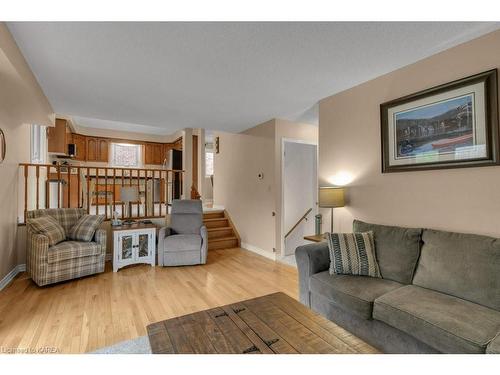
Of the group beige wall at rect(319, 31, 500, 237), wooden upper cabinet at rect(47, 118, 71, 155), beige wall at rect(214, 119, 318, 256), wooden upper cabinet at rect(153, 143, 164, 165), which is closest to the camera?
beige wall at rect(319, 31, 500, 237)

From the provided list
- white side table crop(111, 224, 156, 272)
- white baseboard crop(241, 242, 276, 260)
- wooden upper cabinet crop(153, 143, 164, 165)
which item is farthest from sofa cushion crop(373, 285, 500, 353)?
wooden upper cabinet crop(153, 143, 164, 165)

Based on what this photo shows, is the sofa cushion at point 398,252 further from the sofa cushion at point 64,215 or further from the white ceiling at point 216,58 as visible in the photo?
the sofa cushion at point 64,215

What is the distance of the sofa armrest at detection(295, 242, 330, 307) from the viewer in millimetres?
2189

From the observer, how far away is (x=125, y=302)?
2471mm

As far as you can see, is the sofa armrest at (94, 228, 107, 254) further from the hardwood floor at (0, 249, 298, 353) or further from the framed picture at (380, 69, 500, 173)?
the framed picture at (380, 69, 500, 173)

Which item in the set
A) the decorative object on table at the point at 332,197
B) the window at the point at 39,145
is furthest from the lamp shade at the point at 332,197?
the window at the point at 39,145

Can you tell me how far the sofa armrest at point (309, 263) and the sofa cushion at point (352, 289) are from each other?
78 mm

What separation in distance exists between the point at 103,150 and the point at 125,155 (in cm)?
65

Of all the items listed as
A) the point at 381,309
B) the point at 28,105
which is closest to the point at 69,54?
the point at 28,105

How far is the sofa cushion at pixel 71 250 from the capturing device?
2.85 meters

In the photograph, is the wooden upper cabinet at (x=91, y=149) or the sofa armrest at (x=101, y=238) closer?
the sofa armrest at (x=101, y=238)

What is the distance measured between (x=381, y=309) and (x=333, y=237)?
0.71 m

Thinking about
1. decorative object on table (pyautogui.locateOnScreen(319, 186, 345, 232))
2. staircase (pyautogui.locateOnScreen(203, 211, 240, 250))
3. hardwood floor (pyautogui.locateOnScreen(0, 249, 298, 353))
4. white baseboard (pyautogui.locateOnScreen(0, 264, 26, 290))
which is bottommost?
hardwood floor (pyautogui.locateOnScreen(0, 249, 298, 353))

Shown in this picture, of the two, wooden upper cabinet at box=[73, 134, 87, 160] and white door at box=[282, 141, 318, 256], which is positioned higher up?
wooden upper cabinet at box=[73, 134, 87, 160]
